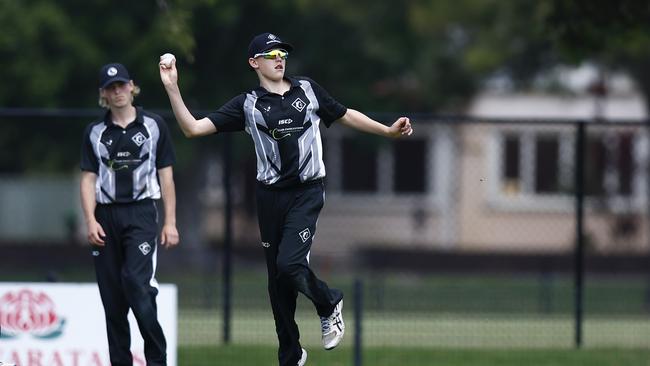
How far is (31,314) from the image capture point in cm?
1204

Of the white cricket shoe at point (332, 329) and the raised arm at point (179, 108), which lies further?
the white cricket shoe at point (332, 329)

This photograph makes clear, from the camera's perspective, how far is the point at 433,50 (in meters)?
33.1

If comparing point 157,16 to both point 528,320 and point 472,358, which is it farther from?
point 472,358

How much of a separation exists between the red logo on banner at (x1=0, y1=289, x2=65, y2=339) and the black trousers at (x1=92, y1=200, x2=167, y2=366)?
137cm

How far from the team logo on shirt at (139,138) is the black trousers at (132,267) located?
0.40 m

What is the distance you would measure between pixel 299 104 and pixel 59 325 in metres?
3.20

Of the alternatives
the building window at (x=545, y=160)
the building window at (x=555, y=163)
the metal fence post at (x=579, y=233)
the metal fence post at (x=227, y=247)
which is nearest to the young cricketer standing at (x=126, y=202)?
the metal fence post at (x=227, y=247)

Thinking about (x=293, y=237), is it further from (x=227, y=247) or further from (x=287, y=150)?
(x=227, y=247)

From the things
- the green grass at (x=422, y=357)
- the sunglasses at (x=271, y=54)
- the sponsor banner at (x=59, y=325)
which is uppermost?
the sunglasses at (x=271, y=54)

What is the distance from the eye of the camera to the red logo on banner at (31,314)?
12008 millimetres

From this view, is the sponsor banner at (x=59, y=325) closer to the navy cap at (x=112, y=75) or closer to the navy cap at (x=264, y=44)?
the navy cap at (x=112, y=75)

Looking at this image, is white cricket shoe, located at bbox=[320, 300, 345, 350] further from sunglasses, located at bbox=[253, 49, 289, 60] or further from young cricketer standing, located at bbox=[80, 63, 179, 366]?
sunglasses, located at bbox=[253, 49, 289, 60]

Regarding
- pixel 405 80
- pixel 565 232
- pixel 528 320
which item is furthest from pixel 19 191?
pixel 528 320

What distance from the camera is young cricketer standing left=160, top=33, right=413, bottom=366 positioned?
32.4 ft
